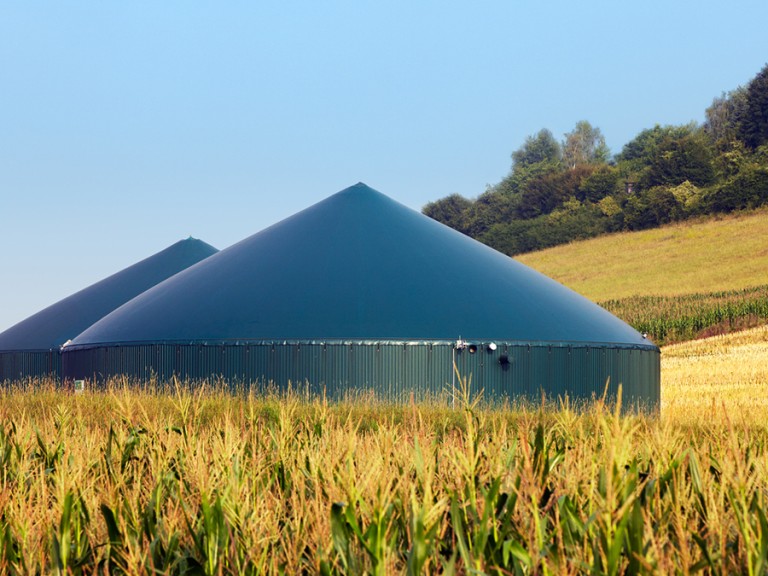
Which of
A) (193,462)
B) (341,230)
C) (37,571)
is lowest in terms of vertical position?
(37,571)

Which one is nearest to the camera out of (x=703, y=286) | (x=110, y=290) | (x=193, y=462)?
(x=193, y=462)

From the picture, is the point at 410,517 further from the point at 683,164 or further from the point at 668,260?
the point at 683,164

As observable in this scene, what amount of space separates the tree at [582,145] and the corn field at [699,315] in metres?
104

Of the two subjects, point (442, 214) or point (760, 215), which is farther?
point (442, 214)

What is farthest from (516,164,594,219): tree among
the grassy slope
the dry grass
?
the dry grass

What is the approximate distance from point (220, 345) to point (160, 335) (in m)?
2.16

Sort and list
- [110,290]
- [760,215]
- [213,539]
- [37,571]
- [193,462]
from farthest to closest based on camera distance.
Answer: [760,215]
[110,290]
[193,462]
[37,571]
[213,539]

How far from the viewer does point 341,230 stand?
33750 mm

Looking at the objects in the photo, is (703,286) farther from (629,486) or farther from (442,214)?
(629,486)

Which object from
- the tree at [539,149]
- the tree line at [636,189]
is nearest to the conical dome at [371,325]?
the tree line at [636,189]

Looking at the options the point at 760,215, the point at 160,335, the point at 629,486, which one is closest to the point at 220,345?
the point at 160,335

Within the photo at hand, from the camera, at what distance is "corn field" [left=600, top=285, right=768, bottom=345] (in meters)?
63.5

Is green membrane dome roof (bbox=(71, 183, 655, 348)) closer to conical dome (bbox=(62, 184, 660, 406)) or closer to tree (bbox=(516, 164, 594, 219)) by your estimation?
conical dome (bbox=(62, 184, 660, 406))

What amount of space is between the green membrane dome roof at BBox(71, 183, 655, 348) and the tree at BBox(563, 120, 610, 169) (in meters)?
144
